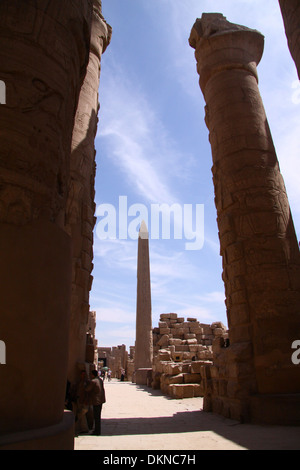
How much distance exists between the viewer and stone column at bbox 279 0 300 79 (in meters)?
5.22

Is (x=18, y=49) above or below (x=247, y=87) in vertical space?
below

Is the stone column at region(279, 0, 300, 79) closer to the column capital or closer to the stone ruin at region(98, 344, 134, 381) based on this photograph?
the column capital

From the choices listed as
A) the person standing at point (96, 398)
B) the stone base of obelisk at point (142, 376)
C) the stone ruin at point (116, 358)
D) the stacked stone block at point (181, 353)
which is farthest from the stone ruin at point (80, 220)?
the stone ruin at point (116, 358)

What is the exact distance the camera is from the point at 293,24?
210 inches

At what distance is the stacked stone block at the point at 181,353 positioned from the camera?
34.9 ft

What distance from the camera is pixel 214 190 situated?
8.05 meters

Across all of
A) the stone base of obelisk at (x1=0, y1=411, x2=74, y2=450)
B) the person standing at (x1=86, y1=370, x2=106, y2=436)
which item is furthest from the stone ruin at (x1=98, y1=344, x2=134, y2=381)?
the stone base of obelisk at (x1=0, y1=411, x2=74, y2=450)

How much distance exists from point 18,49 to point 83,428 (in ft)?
16.5

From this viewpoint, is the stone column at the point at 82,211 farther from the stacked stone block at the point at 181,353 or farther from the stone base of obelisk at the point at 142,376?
the stone base of obelisk at the point at 142,376

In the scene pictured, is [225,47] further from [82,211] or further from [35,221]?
[35,221]

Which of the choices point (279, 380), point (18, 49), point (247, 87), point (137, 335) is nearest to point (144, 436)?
point (279, 380)

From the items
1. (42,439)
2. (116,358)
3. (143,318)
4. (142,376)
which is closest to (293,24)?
(42,439)

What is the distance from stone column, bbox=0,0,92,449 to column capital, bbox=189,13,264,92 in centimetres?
642
